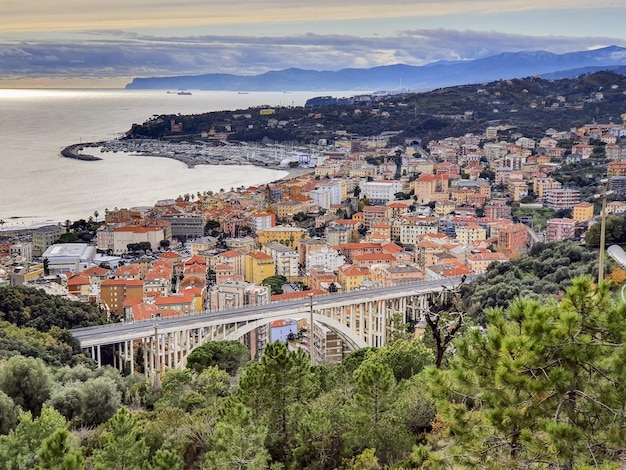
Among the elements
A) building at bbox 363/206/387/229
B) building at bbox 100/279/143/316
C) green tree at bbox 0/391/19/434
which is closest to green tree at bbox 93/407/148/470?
green tree at bbox 0/391/19/434

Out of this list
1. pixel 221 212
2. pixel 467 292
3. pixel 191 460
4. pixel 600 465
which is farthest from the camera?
pixel 221 212

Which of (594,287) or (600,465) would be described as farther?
(594,287)

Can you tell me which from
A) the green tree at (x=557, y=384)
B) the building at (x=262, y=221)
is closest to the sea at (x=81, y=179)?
the building at (x=262, y=221)

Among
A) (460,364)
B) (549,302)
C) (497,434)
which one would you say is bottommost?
(497,434)

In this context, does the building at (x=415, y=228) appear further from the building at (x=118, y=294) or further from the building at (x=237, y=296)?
the building at (x=118, y=294)

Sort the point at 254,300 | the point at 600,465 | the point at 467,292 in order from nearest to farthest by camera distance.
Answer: the point at 600,465, the point at 467,292, the point at 254,300

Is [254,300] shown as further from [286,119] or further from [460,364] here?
[286,119]

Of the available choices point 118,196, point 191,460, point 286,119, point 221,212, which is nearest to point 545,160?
point 221,212

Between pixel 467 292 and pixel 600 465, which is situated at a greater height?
pixel 600 465
